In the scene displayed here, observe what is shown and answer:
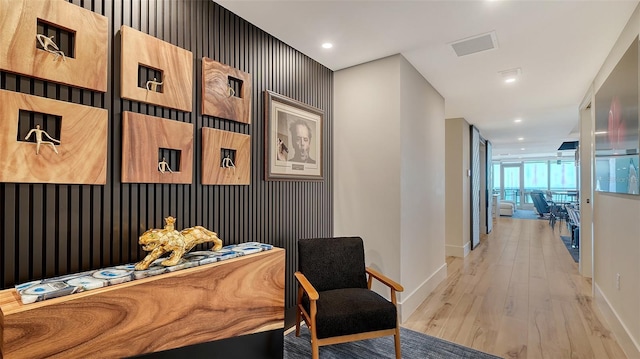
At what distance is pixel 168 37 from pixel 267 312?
75.6 inches

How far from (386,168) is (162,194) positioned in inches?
78.5

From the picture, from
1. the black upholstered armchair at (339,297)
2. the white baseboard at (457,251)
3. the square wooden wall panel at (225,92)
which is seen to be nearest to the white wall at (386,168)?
the black upholstered armchair at (339,297)

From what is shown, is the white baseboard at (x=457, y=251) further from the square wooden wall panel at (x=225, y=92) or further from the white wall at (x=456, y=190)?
the square wooden wall panel at (x=225, y=92)

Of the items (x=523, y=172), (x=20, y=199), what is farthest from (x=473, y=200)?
(x=523, y=172)

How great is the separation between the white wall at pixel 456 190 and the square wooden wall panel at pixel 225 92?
14.1ft

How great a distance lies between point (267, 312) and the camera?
2.09 meters

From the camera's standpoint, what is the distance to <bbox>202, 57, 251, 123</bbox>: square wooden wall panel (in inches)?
84.6

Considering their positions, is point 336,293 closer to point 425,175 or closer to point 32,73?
point 425,175

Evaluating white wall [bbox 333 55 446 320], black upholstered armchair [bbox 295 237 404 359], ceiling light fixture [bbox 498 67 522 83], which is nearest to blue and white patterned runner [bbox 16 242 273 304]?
black upholstered armchair [bbox 295 237 404 359]

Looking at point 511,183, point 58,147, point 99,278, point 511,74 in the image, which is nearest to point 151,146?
point 58,147

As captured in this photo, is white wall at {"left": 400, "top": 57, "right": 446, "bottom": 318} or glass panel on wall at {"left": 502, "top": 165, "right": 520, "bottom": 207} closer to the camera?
white wall at {"left": 400, "top": 57, "right": 446, "bottom": 318}

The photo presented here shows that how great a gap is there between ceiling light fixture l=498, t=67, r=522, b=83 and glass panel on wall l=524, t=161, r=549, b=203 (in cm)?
1345

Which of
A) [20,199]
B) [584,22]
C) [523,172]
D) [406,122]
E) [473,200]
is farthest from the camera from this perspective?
[523,172]

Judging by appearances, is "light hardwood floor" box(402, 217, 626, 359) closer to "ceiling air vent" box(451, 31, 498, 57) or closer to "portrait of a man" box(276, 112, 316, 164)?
"portrait of a man" box(276, 112, 316, 164)
